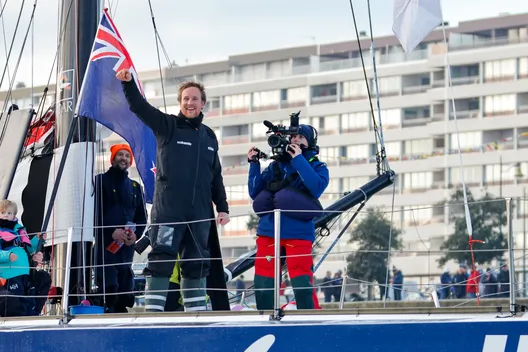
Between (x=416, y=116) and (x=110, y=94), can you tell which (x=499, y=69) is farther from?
(x=110, y=94)

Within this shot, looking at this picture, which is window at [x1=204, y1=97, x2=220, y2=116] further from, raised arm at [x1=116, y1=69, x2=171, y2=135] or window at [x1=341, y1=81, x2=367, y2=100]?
raised arm at [x1=116, y1=69, x2=171, y2=135]

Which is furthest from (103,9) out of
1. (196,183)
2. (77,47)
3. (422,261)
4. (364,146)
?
(364,146)

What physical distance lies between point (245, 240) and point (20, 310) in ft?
210

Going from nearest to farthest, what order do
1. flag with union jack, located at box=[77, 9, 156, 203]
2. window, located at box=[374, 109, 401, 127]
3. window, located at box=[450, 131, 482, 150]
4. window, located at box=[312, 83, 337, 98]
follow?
1. flag with union jack, located at box=[77, 9, 156, 203]
2. window, located at box=[450, 131, 482, 150]
3. window, located at box=[374, 109, 401, 127]
4. window, located at box=[312, 83, 337, 98]

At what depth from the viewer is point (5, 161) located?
10.0 meters

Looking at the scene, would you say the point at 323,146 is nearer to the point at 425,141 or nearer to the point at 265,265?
the point at 425,141

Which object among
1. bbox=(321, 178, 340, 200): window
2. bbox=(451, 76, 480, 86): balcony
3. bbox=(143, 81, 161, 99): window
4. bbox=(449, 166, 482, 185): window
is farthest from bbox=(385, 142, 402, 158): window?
bbox=(143, 81, 161, 99): window

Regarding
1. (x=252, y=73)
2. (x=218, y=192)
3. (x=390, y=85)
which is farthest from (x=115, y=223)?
(x=252, y=73)

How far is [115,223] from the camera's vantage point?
947cm

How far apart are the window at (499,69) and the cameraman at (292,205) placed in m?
60.9

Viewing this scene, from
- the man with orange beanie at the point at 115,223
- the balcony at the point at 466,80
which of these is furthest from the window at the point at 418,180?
the man with orange beanie at the point at 115,223

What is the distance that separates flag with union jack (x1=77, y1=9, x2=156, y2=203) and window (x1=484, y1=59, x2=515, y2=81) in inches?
2353

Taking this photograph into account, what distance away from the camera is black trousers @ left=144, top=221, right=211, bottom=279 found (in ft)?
25.7

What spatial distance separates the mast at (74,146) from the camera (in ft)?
30.6
